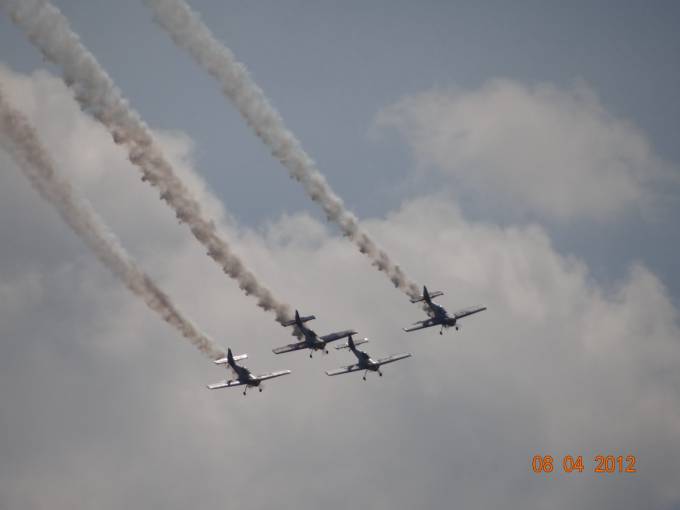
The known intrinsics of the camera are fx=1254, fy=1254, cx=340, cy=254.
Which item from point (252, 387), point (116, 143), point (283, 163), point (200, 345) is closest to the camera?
point (116, 143)

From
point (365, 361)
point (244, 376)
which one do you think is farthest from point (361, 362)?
point (244, 376)

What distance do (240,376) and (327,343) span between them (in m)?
6.37

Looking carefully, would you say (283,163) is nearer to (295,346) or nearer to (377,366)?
(295,346)

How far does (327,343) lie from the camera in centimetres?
8569

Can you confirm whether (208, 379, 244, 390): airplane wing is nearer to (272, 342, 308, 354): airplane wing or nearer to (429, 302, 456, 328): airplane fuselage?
(272, 342, 308, 354): airplane wing

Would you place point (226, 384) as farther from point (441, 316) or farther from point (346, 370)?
point (441, 316)

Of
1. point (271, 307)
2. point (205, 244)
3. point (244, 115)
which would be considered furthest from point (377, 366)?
point (244, 115)

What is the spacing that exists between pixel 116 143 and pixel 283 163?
10779 mm

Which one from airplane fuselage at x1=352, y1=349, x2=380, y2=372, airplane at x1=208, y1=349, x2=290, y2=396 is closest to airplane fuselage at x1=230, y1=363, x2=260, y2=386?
airplane at x1=208, y1=349, x2=290, y2=396

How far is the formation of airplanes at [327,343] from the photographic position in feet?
278

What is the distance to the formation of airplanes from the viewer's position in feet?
278

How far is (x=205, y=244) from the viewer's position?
76.6 m

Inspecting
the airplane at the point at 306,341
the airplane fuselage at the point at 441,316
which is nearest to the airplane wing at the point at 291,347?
the airplane at the point at 306,341

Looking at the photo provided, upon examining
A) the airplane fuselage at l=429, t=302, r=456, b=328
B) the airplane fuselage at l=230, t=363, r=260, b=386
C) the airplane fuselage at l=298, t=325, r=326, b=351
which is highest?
the airplane fuselage at l=429, t=302, r=456, b=328
